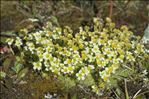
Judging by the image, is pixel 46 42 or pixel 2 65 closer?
pixel 46 42

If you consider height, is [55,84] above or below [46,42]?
below

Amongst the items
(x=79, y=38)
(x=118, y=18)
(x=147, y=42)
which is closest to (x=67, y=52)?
(x=79, y=38)

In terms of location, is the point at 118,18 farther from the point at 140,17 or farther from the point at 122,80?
the point at 122,80

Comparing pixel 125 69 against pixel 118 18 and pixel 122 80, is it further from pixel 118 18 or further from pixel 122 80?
pixel 118 18

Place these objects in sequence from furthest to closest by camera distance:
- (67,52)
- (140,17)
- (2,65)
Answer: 1. (140,17)
2. (2,65)
3. (67,52)

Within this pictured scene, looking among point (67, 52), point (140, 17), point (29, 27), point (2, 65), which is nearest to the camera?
point (67, 52)

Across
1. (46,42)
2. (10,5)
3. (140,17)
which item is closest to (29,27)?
(10,5)
